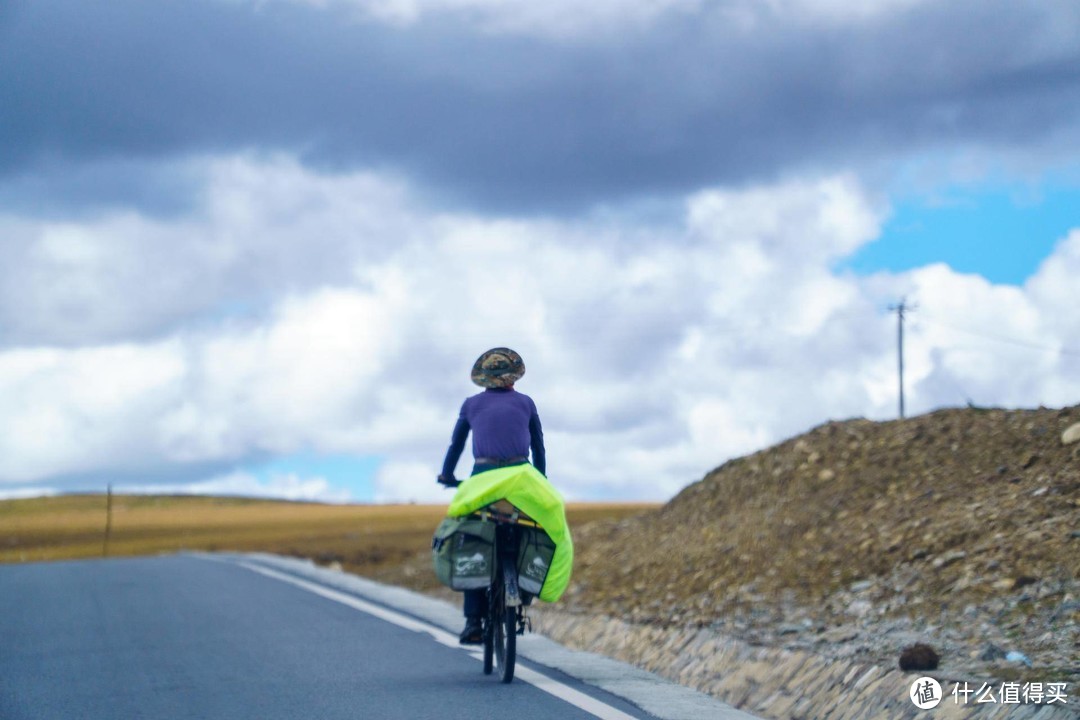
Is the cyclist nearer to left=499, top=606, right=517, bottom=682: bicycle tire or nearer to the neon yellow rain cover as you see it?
the neon yellow rain cover

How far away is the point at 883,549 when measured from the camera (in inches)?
519

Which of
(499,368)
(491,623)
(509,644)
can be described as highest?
(499,368)

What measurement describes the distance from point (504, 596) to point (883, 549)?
483cm

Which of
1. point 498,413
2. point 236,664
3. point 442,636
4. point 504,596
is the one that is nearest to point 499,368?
point 498,413

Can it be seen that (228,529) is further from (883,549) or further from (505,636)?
(505,636)

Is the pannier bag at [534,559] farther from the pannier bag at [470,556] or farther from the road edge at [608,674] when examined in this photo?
the road edge at [608,674]

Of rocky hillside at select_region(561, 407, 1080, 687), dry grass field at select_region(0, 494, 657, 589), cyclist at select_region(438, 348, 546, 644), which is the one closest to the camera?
cyclist at select_region(438, 348, 546, 644)

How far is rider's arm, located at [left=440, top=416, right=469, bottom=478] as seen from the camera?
10320 millimetres

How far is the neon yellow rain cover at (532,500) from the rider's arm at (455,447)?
530 millimetres

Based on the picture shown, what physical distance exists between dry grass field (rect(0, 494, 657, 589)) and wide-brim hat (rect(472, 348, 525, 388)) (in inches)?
459

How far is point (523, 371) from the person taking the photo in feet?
33.0

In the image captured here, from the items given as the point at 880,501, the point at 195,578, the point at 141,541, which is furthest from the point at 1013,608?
the point at 141,541

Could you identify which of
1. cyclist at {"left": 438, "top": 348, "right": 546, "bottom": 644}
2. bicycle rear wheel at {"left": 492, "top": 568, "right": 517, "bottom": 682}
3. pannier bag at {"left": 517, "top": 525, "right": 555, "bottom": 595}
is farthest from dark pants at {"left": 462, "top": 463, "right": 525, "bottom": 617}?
pannier bag at {"left": 517, "top": 525, "right": 555, "bottom": 595}

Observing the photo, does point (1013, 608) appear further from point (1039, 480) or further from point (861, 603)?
point (1039, 480)
